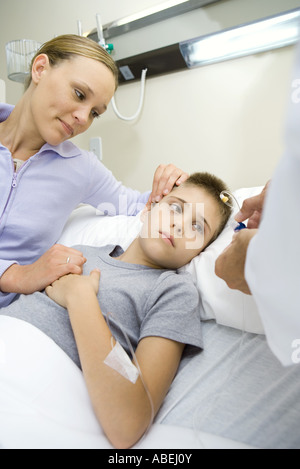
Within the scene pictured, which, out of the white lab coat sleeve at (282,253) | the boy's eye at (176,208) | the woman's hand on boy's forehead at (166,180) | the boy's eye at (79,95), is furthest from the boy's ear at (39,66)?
the white lab coat sleeve at (282,253)

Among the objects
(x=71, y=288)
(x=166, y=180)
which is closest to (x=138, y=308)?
(x=71, y=288)

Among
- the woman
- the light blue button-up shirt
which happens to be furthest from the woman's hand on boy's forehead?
the light blue button-up shirt

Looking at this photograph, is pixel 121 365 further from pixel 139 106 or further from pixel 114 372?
pixel 139 106

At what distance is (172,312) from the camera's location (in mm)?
765

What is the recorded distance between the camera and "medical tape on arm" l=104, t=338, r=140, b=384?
621 millimetres

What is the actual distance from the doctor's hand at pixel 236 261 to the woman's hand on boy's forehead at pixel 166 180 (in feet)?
1.72

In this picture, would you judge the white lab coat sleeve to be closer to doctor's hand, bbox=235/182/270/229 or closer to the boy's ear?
doctor's hand, bbox=235/182/270/229

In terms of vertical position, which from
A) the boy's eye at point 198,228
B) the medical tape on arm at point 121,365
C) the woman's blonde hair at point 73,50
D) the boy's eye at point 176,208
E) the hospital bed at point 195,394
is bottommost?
the hospital bed at point 195,394

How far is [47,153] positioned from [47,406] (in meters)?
0.86

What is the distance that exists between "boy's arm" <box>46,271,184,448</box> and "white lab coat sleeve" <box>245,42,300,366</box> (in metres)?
0.29

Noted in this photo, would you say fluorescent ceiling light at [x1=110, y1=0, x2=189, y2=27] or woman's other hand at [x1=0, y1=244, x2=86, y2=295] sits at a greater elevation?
fluorescent ceiling light at [x1=110, y1=0, x2=189, y2=27]

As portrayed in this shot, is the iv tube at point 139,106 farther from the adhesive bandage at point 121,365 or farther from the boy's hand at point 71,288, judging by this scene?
the adhesive bandage at point 121,365

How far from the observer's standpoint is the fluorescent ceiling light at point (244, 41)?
1.21 m

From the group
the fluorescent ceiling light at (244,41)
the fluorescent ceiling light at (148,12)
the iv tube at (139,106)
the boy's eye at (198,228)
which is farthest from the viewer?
the iv tube at (139,106)
